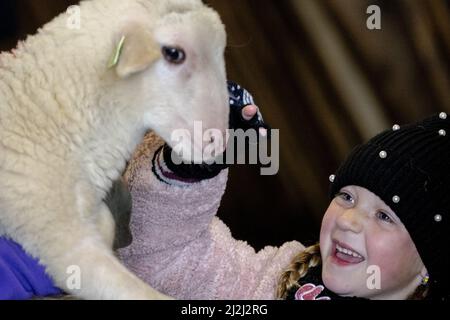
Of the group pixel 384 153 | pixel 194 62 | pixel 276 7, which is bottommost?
pixel 384 153

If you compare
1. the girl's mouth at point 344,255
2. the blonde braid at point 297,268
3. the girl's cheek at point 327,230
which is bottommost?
the blonde braid at point 297,268

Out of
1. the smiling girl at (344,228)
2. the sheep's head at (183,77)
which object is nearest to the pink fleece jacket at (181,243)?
the smiling girl at (344,228)

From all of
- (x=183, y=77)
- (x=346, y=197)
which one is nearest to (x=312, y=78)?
(x=346, y=197)

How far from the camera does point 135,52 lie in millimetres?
531

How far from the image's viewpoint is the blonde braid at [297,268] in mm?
815

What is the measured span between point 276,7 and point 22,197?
2.24ft

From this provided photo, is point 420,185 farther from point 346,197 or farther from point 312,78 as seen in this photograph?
point 312,78

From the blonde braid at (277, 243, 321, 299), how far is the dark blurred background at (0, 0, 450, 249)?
20 centimetres

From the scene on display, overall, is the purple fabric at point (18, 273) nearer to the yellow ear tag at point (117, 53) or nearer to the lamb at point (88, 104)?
the lamb at point (88, 104)

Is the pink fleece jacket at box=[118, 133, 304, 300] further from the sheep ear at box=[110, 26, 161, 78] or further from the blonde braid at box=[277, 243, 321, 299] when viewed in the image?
the sheep ear at box=[110, 26, 161, 78]

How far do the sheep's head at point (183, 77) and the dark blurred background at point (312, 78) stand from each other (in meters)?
0.45
